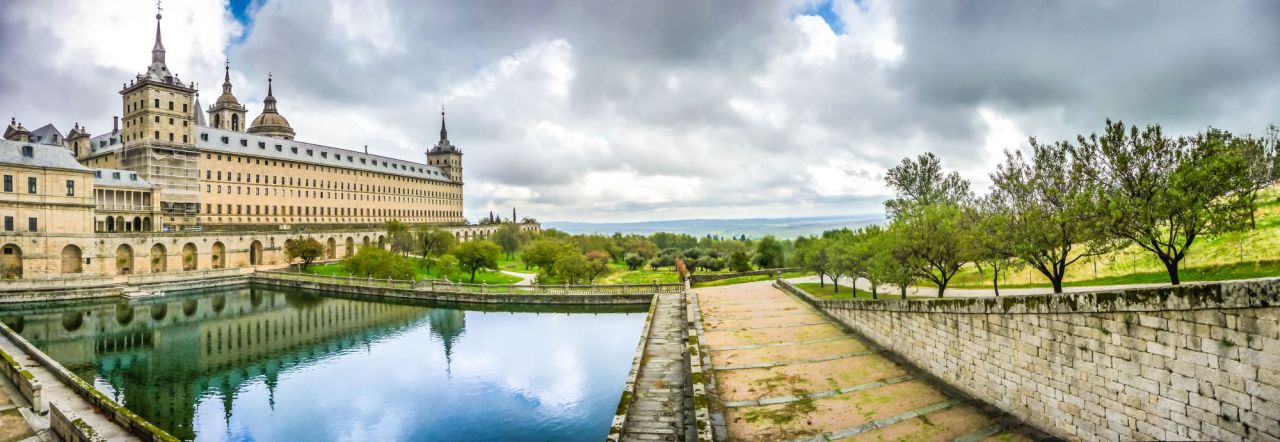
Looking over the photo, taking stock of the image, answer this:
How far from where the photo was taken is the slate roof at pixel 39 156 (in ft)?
161

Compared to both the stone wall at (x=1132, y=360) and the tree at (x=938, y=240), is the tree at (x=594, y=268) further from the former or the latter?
the stone wall at (x=1132, y=360)

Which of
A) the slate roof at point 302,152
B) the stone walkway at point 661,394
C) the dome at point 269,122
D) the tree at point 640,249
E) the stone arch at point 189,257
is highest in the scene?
the dome at point 269,122

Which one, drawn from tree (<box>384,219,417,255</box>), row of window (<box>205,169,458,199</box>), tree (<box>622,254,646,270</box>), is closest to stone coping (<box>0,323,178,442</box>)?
tree (<box>384,219,417,255</box>)

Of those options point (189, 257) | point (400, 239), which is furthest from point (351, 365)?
point (189, 257)

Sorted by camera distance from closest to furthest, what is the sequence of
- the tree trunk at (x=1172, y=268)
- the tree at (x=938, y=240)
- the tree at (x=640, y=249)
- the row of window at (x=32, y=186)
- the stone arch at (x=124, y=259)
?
the tree trunk at (x=1172, y=268), the tree at (x=938, y=240), the row of window at (x=32, y=186), the stone arch at (x=124, y=259), the tree at (x=640, y=249)

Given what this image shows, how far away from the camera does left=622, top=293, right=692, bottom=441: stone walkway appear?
13.2 metres

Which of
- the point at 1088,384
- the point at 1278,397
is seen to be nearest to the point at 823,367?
the point at 1088,384

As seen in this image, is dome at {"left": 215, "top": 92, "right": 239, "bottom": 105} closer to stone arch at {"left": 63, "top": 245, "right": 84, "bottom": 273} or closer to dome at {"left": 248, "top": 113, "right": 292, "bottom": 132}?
dome at {"left": 248, "top": 113, "right": 292, "bottom": 132}

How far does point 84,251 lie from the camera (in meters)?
52.9

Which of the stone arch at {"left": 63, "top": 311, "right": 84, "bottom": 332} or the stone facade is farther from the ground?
the stone facade

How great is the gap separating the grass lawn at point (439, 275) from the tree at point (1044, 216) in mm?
45224

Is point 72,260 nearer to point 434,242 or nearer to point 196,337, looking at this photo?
point 434,242

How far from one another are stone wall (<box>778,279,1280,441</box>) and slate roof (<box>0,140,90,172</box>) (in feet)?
241

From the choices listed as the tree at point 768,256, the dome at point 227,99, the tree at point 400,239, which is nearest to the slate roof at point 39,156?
the tree at point 400,239
